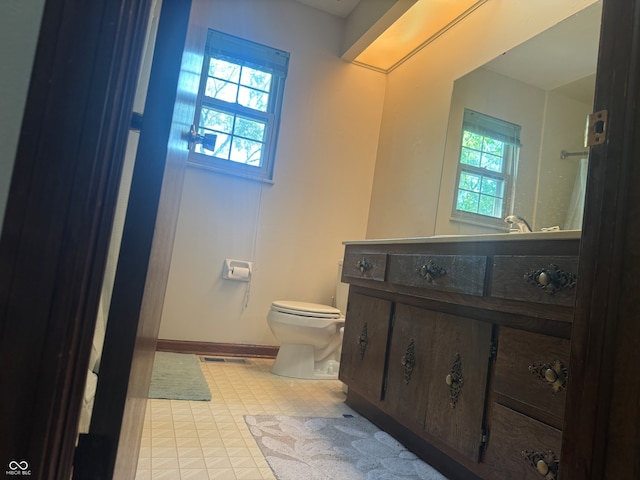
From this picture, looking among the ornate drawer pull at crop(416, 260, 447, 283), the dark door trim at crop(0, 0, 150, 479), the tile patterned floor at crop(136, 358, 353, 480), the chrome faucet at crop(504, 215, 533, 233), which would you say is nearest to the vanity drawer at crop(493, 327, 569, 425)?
the ornate drawer pull at crop(416, 260, 447, 283)

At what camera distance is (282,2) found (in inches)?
120

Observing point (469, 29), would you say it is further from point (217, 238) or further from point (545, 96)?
point (217, 238)

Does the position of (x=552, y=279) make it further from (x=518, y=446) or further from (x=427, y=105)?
(x=427, y=105)

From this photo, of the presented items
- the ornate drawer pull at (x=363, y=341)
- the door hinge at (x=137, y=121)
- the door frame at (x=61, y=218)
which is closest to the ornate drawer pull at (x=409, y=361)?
the ornate drawer pull at (x=363, y=341)

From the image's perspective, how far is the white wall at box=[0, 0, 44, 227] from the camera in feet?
1.47

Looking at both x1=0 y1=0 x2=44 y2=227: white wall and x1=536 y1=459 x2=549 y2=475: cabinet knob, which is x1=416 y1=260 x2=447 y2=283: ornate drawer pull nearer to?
x1=536 y1=459 x2=549 y2=475: cabinet knob

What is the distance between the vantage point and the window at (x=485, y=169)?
6.90 ft

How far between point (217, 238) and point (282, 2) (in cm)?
184

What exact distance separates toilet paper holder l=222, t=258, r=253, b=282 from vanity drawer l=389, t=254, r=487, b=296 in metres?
1.33

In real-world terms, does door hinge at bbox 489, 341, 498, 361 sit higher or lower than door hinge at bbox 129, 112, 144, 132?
lower

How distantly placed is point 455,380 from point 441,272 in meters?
0.38

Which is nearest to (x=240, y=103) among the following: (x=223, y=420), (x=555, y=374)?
(x=223, y=420)

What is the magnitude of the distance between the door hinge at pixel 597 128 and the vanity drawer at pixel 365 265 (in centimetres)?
123

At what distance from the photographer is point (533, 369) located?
1.08m
